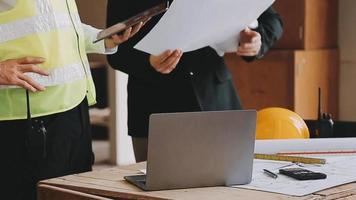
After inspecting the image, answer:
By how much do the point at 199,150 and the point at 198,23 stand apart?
0.44 meters

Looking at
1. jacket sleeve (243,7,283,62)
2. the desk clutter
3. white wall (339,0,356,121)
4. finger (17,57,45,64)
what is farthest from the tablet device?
white wall (339,0,356,121)

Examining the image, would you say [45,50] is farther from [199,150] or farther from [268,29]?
[268,29]

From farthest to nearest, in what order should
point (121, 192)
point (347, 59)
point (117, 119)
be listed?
point (117, 119) < point (347, 59) < point (121, 192)

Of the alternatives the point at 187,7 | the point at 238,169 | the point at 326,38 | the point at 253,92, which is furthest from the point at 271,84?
the point at 238,169

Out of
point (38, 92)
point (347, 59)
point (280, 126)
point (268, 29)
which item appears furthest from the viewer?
point (347, 59)

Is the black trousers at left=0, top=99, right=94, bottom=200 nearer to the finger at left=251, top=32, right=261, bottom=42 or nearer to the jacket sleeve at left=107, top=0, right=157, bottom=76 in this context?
the jacket sleeve at left=107, top=0, right=157, bottom=76

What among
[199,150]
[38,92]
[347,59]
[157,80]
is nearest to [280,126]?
[157,80]

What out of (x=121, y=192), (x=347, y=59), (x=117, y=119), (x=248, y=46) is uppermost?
(x=248, y=46)

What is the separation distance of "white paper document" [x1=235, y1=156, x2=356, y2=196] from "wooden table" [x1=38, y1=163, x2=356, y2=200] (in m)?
0.02

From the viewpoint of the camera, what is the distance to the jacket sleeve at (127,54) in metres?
1.83

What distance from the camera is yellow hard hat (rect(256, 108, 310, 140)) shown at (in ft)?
5.50

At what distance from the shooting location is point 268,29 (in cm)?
204

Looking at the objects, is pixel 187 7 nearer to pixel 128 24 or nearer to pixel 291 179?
pixel 128 24

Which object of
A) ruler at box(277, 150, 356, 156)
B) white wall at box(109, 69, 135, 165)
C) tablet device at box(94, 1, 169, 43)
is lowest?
white wall at box(109, 69, 135, 165)
